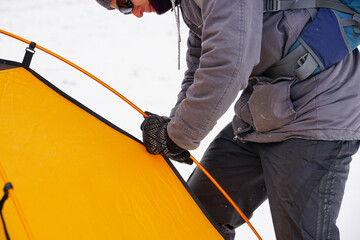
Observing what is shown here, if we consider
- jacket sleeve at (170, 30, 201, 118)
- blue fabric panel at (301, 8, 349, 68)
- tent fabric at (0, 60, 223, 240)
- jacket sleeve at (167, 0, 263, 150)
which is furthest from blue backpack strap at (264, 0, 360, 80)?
tent fabric at (0, 60, 223, 240)

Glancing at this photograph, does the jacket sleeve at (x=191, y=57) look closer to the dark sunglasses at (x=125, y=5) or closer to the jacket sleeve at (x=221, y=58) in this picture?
the dark sunglasses at (x=125, y=5)

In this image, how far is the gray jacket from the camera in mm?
1135

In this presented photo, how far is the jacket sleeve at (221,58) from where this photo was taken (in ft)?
3.68

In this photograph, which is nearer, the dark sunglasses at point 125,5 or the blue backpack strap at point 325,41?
the blue backpack strap at point 325,41

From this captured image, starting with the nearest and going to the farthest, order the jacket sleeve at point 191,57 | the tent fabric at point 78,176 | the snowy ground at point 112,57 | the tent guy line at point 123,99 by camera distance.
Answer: the tent guy line at point 123,99, the tent fabric at point 78,176, the jacket sleeve at point 191,57, the snowy ground at point 112,57

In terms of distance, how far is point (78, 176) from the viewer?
131 cm

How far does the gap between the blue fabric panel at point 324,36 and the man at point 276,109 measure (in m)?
0.02

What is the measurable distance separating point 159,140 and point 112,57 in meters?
2.35

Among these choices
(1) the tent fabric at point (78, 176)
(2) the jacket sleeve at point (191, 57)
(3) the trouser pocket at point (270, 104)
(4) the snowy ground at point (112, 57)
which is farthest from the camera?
(4) the snowy ground at point (112, 57)

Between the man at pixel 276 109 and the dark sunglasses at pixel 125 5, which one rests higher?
the dark sunglasses at pixel 125 5

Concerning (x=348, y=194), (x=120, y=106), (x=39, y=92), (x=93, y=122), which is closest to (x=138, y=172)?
(x=93, y=122)

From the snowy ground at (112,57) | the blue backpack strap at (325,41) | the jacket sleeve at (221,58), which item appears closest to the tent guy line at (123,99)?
the jacket sleeve at (221,58)

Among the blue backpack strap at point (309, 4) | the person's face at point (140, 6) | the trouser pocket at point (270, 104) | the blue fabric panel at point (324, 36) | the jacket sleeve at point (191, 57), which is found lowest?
the trouser pocket at point (270, 104)

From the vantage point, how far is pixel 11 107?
4.36ft
